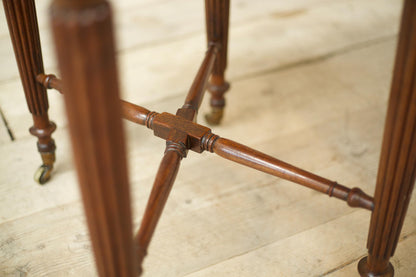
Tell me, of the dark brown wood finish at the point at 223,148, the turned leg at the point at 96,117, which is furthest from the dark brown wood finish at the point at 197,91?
the turned leg at the point at 96,117

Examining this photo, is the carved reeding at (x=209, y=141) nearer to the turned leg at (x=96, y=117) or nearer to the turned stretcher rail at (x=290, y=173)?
the turned stretcher rail at (x=290, y=173)

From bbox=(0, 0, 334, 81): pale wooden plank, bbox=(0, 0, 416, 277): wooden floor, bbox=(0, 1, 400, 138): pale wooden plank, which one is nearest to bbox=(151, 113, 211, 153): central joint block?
bbox=(0, 0, 416, 277): wooden floor

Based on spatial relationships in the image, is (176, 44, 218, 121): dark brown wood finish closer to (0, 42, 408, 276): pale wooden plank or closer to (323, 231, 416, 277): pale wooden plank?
(0, 42, 408, 276): pale wooden plank

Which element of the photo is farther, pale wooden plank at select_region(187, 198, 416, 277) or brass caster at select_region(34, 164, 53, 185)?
brass caster at select_region(34, 164, 53, 185)

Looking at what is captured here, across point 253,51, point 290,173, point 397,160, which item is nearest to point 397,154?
point 397,160

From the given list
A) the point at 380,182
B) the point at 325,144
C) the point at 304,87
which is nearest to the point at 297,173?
the point at 380,182

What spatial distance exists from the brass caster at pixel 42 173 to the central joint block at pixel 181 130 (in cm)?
24

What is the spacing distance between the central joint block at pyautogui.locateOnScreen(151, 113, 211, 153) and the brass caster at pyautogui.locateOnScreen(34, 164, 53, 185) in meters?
0.24

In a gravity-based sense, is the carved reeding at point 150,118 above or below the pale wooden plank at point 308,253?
above

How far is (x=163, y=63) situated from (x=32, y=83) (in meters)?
0.48

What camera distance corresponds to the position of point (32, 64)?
784 millimetres

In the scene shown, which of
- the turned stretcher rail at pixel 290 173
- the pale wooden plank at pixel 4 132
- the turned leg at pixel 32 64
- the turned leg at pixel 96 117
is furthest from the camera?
the pale wooden plank at pixel 4 132

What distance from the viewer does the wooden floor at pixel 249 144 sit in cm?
78

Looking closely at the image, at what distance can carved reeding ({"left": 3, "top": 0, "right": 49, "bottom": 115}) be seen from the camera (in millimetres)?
729
